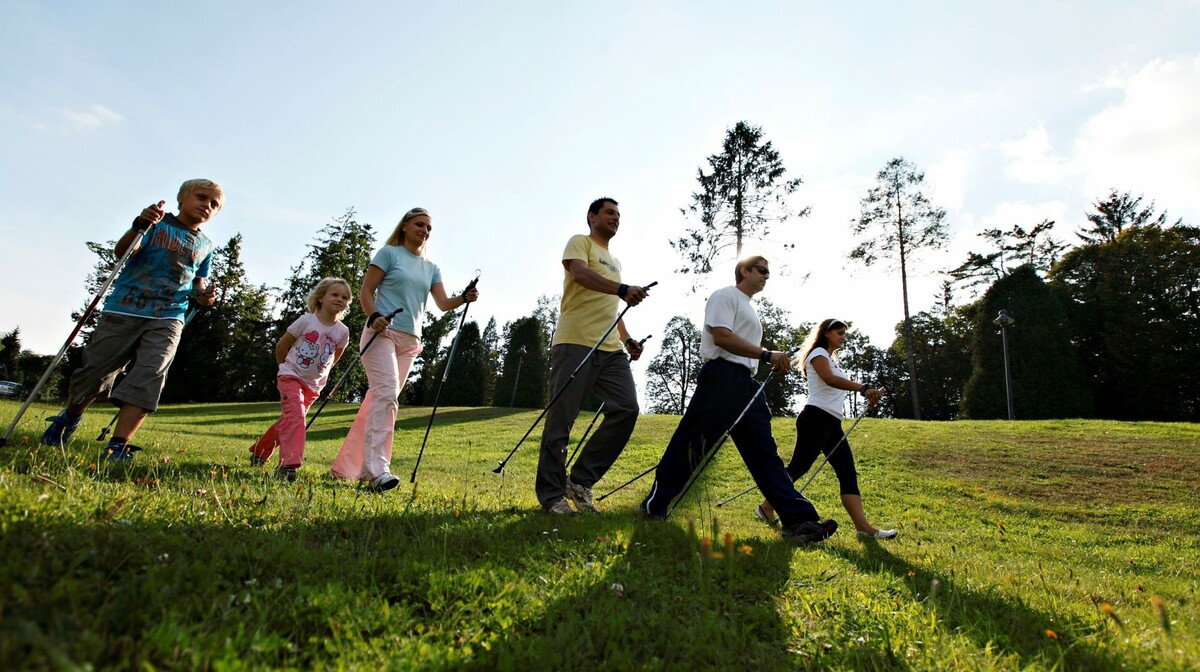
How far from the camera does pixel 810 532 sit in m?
4.49

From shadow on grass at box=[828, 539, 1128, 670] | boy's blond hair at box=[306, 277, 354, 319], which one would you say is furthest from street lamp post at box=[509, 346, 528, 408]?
shadow on grass at box=[828, 539, 1128, 670]

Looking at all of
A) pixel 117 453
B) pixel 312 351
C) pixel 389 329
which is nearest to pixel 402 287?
pixel 389 329

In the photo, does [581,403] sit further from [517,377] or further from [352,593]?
[517,377]

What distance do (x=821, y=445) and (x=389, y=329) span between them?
4.11 m

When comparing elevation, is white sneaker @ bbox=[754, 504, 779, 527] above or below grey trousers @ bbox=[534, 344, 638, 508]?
below

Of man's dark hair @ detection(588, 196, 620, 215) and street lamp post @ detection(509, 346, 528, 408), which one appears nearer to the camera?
man's dark hair @ detection(588, 196, 620, 215)

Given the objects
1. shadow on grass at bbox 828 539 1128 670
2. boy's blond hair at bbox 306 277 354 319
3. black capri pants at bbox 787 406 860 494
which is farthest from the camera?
boy's blond hair at bbox 306 277 354 319

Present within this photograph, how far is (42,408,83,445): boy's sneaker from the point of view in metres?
4.72

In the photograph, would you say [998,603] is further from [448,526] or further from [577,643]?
[448,526]

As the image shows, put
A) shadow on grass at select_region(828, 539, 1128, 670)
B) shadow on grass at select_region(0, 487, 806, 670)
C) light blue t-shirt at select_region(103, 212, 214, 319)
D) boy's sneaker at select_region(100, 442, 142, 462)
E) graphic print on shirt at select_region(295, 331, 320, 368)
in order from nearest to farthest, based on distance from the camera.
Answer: shadow on grass at select_region(0, 487, 806, 670), shadow on grass at select_region(828, 539, 1128, 670), boy's sneaker at select_region(100, 442, 142, 462), light blue t-shirt at select_region(103, 212, 214, 319), graphic print on shirt at select_region(295, 331, 320, 368)

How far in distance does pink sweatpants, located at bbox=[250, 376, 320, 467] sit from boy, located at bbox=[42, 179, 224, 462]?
2.95 ft

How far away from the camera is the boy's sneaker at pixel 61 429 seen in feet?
15.5

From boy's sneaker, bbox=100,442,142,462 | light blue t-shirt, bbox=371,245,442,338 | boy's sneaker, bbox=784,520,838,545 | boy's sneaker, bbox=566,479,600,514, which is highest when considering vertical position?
light blue t-shirt, bbox=371,245,442,338

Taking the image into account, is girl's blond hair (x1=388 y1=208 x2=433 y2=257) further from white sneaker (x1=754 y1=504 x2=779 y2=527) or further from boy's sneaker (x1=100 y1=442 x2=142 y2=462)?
white sneaker (x1=754 y1=504 x2=779 y2=527)
